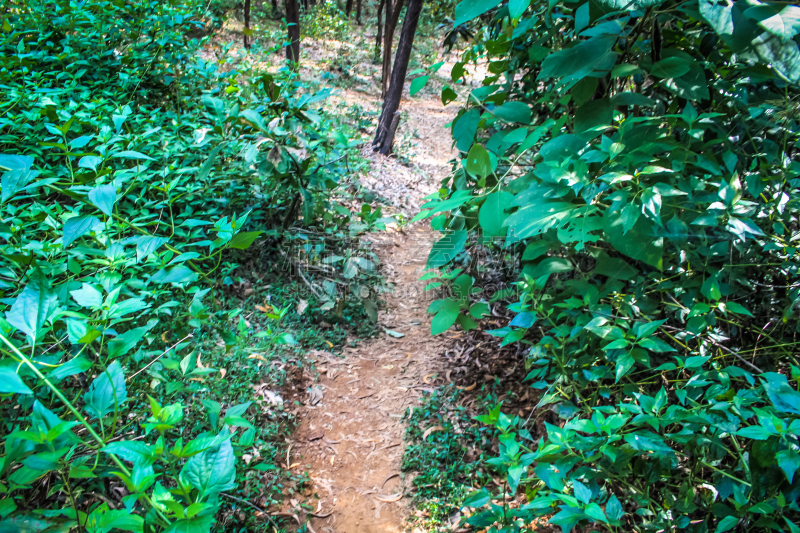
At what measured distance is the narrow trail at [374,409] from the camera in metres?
2.28

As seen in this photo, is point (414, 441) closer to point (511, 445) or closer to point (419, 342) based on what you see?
point (419, 342)

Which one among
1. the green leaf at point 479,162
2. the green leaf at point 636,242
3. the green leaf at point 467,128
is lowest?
the green leaf at point 636,242

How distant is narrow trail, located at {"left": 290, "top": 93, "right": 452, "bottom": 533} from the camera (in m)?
2.28

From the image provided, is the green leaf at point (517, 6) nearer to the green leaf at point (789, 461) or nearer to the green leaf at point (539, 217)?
the green leaf at point (539, 217)

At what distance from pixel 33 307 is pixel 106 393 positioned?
28 cm

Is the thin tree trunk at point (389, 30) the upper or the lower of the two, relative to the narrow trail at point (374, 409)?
upper

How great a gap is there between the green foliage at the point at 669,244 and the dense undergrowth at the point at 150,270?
3.45ft

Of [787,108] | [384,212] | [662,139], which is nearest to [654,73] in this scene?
[662,139]

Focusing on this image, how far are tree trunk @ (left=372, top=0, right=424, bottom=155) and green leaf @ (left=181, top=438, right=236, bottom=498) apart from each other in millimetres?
6282

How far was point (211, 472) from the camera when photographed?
3.47 feet

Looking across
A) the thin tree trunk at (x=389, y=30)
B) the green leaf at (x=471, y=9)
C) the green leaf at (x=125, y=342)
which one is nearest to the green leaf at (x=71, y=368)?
the green leaf at (x=125, y=342)

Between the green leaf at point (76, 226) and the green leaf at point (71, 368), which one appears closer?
the green leaf at point (71, 368)

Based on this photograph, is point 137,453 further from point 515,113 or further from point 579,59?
point 515,113

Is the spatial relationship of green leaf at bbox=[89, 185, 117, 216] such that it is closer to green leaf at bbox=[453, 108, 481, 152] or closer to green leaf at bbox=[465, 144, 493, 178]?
green leaf at bbox=[465, 144, 493, 178]
